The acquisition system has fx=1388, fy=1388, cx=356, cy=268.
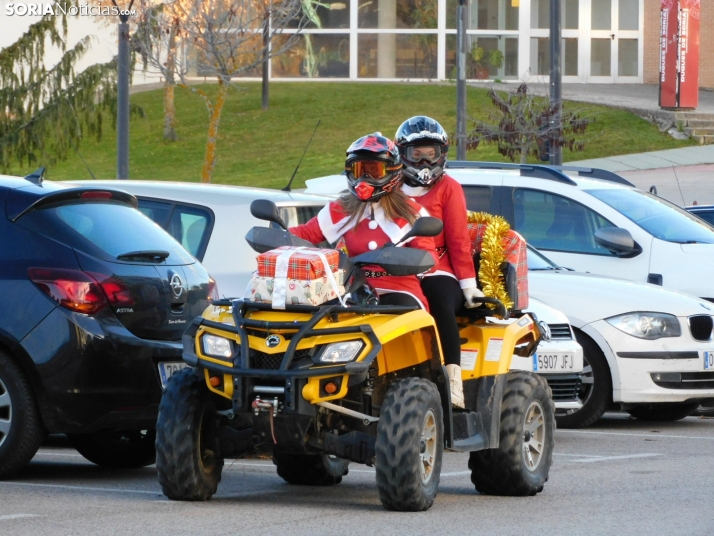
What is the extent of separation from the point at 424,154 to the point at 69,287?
196cm

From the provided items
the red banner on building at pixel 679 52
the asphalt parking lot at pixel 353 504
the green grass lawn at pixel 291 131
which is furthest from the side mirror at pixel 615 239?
the red banner on building at pixel 679 52

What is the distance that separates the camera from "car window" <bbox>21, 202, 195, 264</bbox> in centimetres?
741

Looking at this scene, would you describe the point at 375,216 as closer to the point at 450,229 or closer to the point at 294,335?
the point at 450,229

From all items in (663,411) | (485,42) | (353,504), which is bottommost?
(663,411)

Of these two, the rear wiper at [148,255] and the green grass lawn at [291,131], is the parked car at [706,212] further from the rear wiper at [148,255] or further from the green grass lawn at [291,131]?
the green grass lawn at [291,131]

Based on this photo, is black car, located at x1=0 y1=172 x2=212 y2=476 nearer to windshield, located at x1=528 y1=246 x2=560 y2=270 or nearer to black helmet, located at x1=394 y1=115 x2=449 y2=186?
black helmet, located at x1=394 y1=115 x2=449 y2=186

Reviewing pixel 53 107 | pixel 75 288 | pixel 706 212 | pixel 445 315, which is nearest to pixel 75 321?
pixel 75 288

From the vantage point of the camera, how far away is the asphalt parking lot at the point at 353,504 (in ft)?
19.5

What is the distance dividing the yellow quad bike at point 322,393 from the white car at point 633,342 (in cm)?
418

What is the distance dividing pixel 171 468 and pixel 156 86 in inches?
2154

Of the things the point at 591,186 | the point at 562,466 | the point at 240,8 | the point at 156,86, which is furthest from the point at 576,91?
the point at 562,466

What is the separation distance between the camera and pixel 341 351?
239 inches

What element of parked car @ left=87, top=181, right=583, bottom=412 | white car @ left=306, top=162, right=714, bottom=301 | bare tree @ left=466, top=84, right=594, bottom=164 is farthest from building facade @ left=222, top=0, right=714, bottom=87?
parked car @ left=87, top=181, right=583, bottom=412

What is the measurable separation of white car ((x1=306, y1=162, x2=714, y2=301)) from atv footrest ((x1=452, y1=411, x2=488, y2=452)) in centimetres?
573
